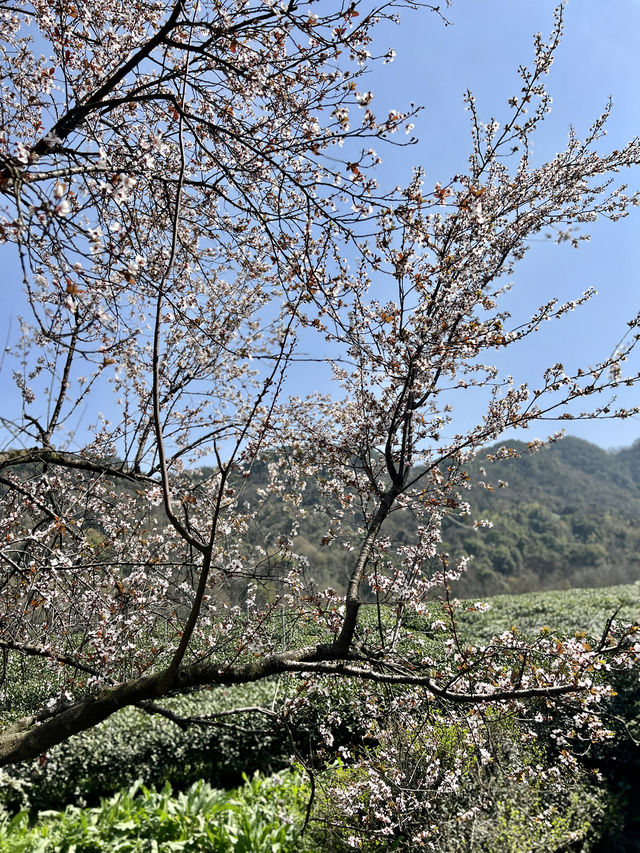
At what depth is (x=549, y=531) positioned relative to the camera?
42188 mm

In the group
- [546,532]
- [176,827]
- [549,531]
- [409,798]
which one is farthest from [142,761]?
[549,531]

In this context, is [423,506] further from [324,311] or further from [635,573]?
[635,573]

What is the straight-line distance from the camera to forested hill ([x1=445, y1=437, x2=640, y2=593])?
36.0 meters

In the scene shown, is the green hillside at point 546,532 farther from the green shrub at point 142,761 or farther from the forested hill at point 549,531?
the green shrub at point 142,761

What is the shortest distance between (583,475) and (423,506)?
65.8 m

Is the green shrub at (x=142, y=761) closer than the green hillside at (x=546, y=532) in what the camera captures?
Yes

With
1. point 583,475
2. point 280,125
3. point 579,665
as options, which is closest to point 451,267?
point 280,125

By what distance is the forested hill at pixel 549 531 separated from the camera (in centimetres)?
3600

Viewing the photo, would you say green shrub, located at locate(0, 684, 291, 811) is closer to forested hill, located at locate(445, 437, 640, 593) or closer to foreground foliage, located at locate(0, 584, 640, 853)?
A: foreground foliage, located at locate(0, 584, 640, 853)

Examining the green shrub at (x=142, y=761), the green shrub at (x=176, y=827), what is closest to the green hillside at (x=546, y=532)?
the green shrub at (x=142, y=761)

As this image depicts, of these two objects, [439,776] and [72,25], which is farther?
[439,776]

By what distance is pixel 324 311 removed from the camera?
2.73 m

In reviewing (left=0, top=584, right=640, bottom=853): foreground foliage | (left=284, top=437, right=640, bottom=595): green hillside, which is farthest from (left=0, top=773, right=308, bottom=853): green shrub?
(left=284, top=437, right=640, bottom=595): green hillside

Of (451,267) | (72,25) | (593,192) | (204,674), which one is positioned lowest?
(204,674)
